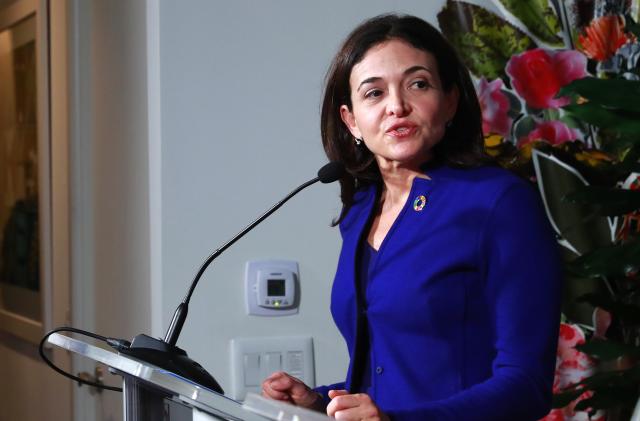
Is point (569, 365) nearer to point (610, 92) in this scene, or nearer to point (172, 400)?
point (610, 92)

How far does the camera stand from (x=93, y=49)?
2469mm

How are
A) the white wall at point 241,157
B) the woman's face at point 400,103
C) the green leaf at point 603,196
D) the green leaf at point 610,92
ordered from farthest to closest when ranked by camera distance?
the white wall at point 241,157, the green leaf at point 603,196, the green leaf at point 610,92, the woman's face at point 400,103

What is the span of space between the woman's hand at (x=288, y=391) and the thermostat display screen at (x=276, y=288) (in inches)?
29.6

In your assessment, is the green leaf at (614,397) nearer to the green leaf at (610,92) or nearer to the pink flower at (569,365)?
the pink flower at (569,365)

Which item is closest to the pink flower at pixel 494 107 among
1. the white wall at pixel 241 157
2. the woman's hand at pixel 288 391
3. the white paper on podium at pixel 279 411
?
the white wall at pixel 241 157

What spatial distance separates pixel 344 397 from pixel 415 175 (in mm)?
507

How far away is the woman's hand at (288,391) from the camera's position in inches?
47.7

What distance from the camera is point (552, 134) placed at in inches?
86.5

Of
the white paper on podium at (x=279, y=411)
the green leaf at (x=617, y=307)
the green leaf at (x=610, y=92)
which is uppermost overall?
the green leaf at (x=610, y=92)

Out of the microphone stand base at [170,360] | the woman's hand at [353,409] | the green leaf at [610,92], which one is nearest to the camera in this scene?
the woman's hand at [353,409]

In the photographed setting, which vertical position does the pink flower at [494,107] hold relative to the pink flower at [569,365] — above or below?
above

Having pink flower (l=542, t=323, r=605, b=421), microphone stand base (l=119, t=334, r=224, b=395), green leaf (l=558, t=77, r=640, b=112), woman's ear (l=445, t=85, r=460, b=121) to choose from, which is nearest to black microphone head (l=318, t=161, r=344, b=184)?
woman's ear (l=445, t=85, r=460, b=121)

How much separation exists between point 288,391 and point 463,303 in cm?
26

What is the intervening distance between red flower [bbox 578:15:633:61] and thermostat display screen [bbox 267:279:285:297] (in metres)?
0.92
